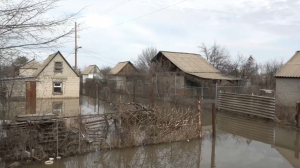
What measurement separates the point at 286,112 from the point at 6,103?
13775 mm

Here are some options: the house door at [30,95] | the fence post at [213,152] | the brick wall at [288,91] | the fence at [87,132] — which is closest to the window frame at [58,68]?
the house door at [30,95]

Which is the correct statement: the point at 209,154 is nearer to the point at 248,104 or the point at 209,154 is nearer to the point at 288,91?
the point at 248,104

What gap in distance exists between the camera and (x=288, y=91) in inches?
737

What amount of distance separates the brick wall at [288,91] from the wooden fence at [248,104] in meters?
3.99

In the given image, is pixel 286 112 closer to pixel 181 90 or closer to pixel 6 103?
pixel 181 90

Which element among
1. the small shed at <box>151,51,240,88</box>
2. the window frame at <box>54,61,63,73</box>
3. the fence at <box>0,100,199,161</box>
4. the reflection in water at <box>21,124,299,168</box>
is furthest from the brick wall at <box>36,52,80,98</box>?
the reflection in water at <box>21,124,299,168</box>

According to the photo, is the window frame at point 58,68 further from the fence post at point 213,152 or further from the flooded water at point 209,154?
the fence post at point 213,152

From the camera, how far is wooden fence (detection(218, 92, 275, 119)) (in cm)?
1502

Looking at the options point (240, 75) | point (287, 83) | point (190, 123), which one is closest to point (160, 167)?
point (190, 123)

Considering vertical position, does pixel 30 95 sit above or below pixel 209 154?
above

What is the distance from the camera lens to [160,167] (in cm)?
770

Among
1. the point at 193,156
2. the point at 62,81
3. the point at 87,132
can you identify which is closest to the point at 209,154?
the point at 193,156

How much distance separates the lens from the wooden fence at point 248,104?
15.0 meters

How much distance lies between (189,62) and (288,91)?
13.4 meters
